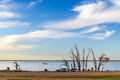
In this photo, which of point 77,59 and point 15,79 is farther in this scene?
point 77,59

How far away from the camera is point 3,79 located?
54719 millimetres

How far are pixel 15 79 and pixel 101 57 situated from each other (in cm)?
6017

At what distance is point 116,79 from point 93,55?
54384mm

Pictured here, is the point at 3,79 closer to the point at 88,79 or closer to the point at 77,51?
the point at 88,79

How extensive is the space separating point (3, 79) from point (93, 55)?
59628mm

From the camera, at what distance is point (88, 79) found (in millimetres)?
56500

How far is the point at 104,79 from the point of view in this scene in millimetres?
56906

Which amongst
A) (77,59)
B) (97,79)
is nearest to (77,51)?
(77,59)

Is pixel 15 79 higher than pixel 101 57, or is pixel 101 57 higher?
pixel 101 57

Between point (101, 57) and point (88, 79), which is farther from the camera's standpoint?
point (101, 57)

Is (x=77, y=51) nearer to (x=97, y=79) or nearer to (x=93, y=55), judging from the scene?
(x=93, y=55)

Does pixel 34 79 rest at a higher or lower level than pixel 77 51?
lower

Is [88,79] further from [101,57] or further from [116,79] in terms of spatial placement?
[101,57]

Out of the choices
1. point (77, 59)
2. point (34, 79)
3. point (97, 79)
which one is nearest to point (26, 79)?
point (34, 79)
